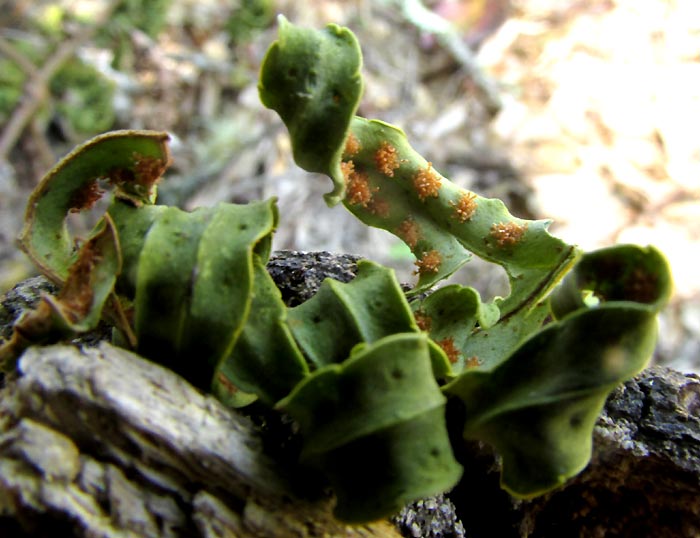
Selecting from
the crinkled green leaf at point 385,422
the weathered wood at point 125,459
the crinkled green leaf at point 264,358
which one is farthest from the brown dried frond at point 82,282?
the crinkled green leaf at point 385,422

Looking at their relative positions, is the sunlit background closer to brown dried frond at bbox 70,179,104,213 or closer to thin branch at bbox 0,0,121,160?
thin branch at bbox 0,0,121,160

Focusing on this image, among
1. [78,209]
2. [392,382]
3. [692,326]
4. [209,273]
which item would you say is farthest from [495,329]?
[692,326]

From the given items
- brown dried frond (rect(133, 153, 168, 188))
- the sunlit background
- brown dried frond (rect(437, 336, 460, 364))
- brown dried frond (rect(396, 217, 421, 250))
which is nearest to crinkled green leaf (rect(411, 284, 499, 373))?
brown dried frond (rect(437, 336, 460, 364))

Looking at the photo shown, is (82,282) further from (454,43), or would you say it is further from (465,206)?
(454,43)

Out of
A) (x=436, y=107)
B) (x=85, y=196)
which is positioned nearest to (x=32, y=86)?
(x=436, y=107)

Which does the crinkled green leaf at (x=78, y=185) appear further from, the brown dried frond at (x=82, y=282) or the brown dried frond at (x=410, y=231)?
the brown dried frond at (x=410, y=231)

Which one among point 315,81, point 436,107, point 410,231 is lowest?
point 436,107
